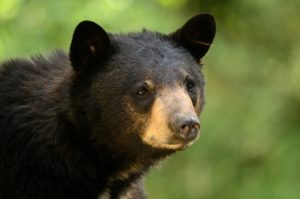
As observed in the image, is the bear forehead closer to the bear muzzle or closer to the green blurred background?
the bear muzzle

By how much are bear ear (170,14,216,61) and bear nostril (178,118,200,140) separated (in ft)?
3.08

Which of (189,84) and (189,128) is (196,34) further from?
(189,128)

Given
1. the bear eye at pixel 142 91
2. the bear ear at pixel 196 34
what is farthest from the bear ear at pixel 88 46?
the bear ear at pixel 196 34

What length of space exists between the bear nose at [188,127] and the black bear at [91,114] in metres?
0.28

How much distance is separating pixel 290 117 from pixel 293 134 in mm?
264

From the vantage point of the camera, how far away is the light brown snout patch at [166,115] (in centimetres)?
605

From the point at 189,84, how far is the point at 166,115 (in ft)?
1.44

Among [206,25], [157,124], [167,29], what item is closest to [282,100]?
[167,29]

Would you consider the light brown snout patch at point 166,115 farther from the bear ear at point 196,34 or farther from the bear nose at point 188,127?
the bear ear at point 196,34

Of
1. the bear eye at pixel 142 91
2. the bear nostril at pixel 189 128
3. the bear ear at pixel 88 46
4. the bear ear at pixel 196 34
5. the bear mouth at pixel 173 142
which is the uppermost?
the bear ear at pixel 88 46

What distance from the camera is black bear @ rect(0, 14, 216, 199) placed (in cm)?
634

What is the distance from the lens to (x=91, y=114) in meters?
6.43

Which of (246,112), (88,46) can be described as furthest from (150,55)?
(246,112)

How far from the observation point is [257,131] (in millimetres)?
11359
